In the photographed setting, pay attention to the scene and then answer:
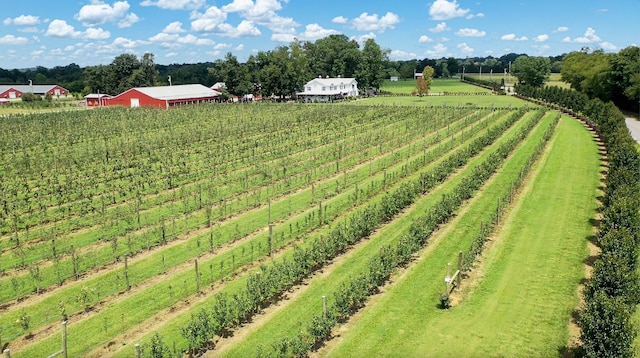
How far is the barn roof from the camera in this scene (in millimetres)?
83688

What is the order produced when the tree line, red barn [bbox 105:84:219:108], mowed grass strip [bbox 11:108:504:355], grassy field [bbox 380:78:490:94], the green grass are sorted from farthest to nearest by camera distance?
grassy field [bbox 380:78:490:94], the tree line, red barn [bbox 105:84:219:108], the green grass, mowed grass strip [bbox 11:108:504:355]

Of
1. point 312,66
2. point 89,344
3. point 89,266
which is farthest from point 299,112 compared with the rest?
point 312,66

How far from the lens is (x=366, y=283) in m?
14.6

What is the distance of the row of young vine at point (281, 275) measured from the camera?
12.2 metres

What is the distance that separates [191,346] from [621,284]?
10.7 metres

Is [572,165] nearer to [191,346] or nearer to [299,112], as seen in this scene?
[191,346]

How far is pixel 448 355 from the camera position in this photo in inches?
478

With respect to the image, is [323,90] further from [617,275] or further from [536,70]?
[617,275]

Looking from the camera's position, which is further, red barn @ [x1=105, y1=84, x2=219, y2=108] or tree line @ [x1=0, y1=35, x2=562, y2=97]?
tree line @ [x1=0, y1=35, x2=562, y2=97]

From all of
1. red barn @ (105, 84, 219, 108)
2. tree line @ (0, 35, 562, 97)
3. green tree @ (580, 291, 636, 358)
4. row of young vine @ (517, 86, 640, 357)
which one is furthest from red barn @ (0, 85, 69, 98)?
green tree @ (580, 291, 636, 358)

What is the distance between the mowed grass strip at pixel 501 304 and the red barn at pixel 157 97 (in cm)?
6965

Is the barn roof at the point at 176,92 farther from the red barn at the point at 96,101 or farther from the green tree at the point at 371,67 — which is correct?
the green tree at the point at 371,67

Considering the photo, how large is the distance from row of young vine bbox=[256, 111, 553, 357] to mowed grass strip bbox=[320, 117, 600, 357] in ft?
1.41

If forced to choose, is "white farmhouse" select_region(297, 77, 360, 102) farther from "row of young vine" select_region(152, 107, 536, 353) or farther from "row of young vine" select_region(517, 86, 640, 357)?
"row of young vine" select_region(152, 107, 536, 353)
